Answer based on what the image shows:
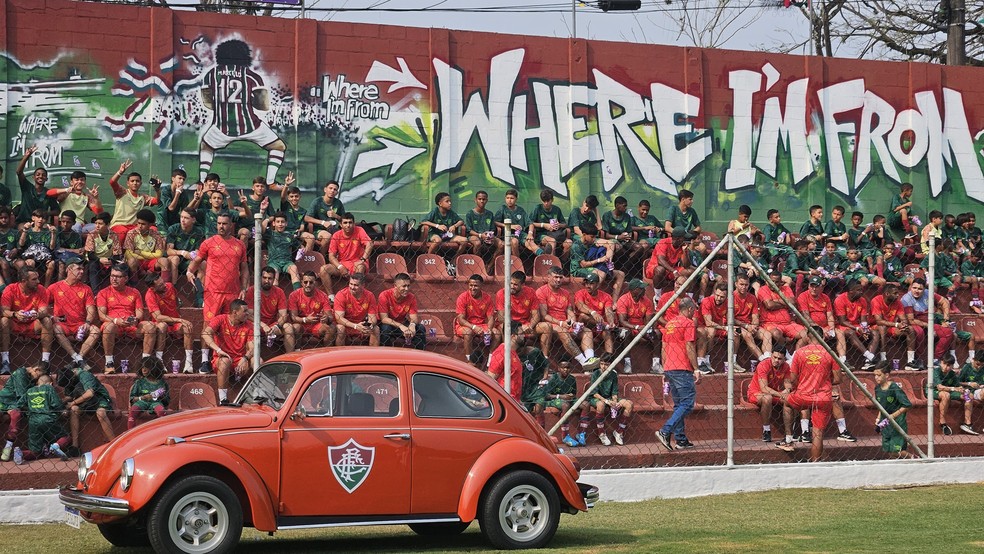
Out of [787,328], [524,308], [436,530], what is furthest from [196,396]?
[787,328]

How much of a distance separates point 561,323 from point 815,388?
3.34 metres

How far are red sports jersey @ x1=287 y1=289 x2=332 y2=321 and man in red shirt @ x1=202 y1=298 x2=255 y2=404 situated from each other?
3.99ft

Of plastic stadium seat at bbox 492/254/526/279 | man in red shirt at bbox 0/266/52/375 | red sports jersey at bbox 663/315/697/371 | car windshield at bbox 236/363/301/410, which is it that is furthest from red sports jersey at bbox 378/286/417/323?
car windshield at bbox 236/363/301/410

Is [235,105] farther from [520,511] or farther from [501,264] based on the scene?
[520,511]

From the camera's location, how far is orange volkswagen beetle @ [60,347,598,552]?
29.4 feet

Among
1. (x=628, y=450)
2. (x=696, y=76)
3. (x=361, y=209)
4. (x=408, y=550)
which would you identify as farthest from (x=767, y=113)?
(x=408, y=550)

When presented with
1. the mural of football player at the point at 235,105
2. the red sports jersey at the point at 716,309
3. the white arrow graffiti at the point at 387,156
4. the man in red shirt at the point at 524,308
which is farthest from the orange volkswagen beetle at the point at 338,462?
the white arrow graffiti at the point at 387,156

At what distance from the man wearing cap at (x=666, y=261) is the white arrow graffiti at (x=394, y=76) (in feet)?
19.8

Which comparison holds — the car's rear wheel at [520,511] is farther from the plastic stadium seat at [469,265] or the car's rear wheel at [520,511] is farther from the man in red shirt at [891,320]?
the man in red shirt at [891,320]

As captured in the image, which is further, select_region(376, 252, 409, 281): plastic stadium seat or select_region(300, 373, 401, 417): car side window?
select_region(376, 252, 409, 281): plastic stadium seat

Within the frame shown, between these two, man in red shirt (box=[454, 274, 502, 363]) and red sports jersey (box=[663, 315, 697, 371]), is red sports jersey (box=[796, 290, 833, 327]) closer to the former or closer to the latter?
red sports jersey (box=[663, 315, 697, 371])

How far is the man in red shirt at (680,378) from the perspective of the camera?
49.6 ft

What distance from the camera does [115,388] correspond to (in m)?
14.0

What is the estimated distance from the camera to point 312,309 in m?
15.5
